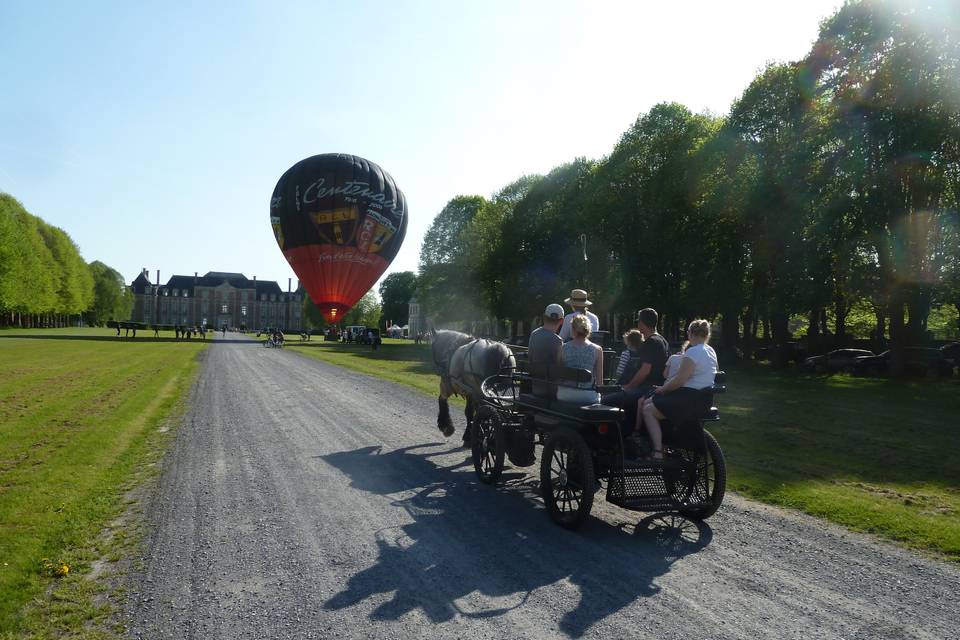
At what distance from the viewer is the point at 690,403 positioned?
264 inches

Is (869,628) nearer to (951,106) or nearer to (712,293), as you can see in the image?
(951,106)

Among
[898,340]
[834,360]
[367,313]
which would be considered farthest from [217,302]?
[898,340]

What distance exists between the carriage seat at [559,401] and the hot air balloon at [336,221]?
19.8 metres

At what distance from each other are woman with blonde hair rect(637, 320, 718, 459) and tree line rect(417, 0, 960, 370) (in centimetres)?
983

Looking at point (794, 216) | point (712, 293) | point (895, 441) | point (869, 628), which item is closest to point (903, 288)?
point (794, 216)

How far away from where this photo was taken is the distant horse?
33.0ft

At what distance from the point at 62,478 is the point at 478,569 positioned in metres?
6.49

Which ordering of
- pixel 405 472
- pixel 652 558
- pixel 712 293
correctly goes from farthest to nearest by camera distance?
1. pixel 712 293
2. pixel 405 472
3. pixel 652 558

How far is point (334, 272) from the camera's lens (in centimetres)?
2750

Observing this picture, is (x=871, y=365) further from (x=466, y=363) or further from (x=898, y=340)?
(x=466, y=363)

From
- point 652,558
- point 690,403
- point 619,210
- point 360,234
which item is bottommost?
point 652,558

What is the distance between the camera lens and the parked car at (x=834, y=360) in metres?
32.0

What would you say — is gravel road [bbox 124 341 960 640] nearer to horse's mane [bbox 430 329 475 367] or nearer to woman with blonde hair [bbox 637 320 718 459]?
woman with blonde hair [bbox 637 320 718 459]

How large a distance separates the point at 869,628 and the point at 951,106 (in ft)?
87.9
